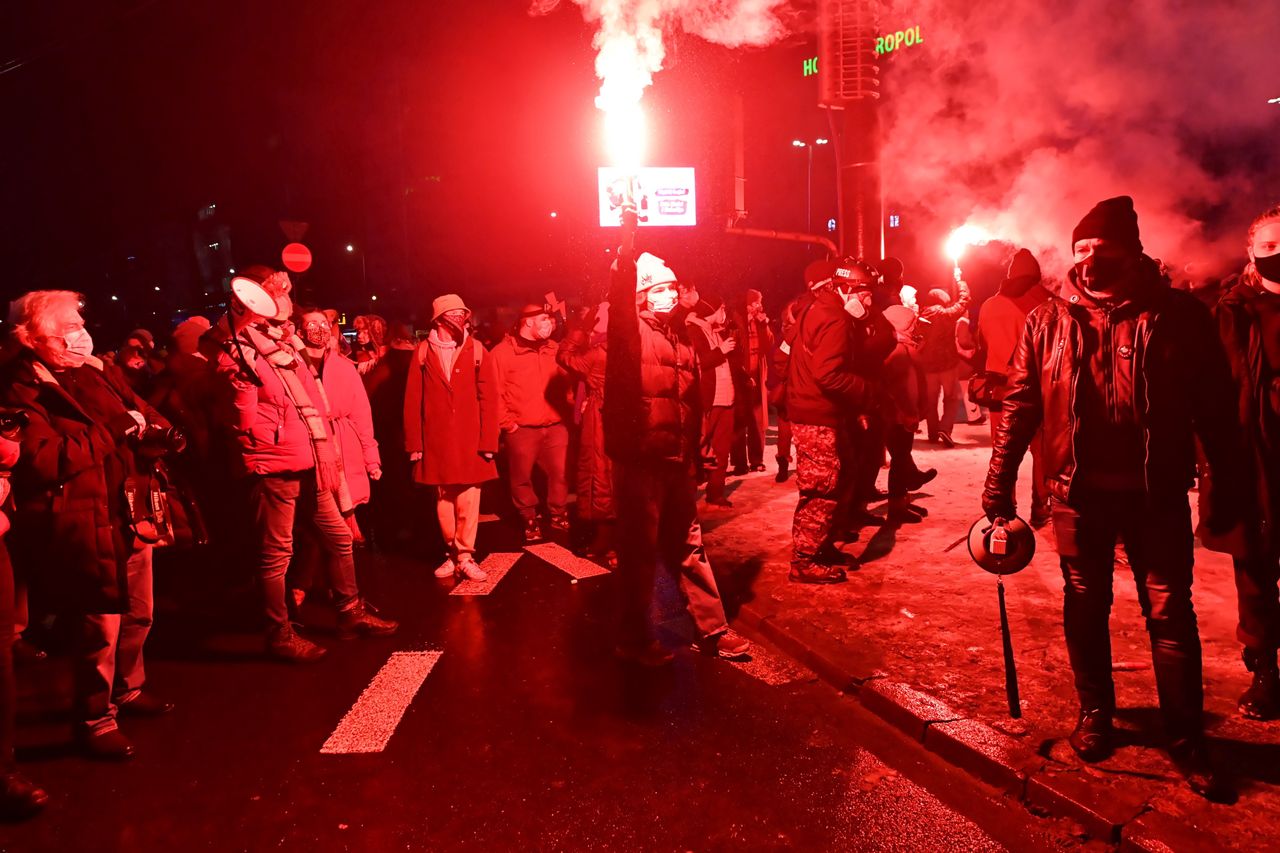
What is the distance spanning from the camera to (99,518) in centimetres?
411

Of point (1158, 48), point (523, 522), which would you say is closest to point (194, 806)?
point (523, 522)

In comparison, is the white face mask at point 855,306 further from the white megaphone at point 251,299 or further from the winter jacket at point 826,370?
the white megaphone at point 251,299

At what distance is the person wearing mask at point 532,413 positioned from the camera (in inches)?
339

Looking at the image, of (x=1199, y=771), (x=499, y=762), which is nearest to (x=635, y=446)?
(x=499, y=762)

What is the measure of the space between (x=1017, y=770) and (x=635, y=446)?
2.48 meters

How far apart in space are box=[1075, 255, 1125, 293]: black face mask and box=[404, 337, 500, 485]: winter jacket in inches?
193

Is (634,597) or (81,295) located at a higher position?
(81,295)

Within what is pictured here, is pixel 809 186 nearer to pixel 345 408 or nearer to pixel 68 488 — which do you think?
pixel 345 408

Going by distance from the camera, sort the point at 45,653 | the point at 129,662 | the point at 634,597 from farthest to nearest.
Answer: the point at 45,653 → the point at 634,597 → the point at 129,662

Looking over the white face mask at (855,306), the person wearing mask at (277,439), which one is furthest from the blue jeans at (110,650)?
the white face mask at (855,306)

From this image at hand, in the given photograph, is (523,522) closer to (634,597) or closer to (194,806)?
(634,597)

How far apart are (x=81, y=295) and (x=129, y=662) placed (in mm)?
1939

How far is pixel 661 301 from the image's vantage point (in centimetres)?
522

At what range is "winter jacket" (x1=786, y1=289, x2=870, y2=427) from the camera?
246 inches
